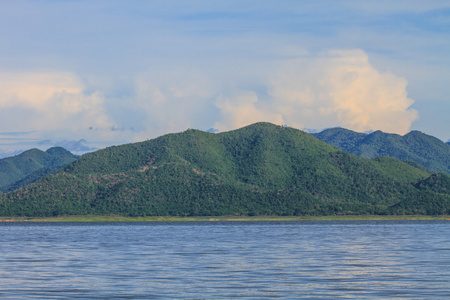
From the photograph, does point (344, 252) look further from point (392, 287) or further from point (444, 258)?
point (392, 287)

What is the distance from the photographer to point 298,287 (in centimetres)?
6381

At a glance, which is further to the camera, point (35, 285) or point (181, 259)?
point (181, 259)

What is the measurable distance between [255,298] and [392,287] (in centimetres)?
1427

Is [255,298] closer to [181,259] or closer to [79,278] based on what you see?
[79,278]

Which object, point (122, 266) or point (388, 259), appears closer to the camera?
point (122, 266)

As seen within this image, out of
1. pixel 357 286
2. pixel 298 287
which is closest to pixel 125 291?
pixel 298 287

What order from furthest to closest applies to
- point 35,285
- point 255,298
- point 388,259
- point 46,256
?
point 46,256
point 388,259
point 35,285
point 255,298

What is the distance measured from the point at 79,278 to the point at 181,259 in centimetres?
2582

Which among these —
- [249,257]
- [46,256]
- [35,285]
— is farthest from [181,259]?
[35,285]

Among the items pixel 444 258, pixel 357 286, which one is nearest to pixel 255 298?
pixel 357 286

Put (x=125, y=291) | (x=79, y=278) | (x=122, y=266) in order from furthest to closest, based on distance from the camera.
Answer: (x=122, y=266) → (x=79, y=278) → (x=125, y=291)

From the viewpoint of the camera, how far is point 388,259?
9369 centimetres

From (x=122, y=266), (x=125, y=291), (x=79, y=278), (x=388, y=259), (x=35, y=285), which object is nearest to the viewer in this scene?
(x=125, y=291)

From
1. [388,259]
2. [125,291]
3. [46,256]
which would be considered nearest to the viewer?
[125,291]
